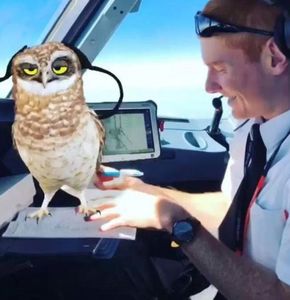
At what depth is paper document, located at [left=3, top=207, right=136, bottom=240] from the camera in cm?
82

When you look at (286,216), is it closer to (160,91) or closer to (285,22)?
(285,22)

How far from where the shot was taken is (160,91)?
1.65m

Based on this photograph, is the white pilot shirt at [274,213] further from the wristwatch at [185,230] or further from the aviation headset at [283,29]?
the aviation headset at [283,29]

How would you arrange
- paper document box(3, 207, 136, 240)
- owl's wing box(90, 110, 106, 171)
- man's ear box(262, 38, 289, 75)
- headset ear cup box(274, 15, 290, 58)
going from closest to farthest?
owl's wing box(90, 110, 106, 171)
paper document box(3, 207, 136, 240)
headset ear cup box(274, 15, 290, 58)
man's ear box(262, 38, 289, 75)

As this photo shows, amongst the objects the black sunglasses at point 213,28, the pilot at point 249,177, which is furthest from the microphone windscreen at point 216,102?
the black sunglasses at point 213,28

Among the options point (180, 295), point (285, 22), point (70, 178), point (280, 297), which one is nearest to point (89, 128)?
point (70, 178)

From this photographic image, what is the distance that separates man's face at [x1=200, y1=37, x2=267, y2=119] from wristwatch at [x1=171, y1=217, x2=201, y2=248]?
23cm

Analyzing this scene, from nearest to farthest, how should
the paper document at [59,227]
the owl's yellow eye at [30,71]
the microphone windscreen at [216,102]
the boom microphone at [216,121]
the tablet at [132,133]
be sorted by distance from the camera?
the owl's yellow eye at [30,71], the paper document at [59,227], the tablet at [132,133], the microphone windscreen at [216,102], the boom microphone at [216,121]

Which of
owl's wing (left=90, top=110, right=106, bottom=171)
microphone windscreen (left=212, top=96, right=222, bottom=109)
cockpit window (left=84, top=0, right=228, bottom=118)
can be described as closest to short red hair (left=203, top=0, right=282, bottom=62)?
cockpit window (left=84, top=0, right=228, bottom=118)

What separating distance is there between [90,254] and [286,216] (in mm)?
435

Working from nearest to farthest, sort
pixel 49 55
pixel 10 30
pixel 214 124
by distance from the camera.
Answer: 1. pixel 49 55
2. pixel 10 30
3. pixel 214 124

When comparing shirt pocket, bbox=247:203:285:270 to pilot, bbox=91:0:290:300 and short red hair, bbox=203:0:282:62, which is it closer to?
pilot, bbox=91:0:290:300

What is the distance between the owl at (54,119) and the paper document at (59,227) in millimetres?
110

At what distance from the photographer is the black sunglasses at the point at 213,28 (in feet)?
3.52
